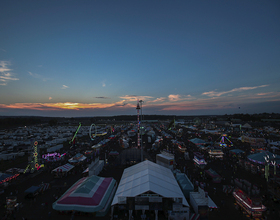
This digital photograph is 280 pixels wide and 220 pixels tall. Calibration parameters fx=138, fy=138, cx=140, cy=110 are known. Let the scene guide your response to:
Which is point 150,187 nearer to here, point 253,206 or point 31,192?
point 253,206

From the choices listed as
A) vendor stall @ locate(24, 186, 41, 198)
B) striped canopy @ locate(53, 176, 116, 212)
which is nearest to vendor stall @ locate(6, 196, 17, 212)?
vendor stall @ locate(24, 186, 41, 198)

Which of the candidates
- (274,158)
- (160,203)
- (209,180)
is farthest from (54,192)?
(274,158)

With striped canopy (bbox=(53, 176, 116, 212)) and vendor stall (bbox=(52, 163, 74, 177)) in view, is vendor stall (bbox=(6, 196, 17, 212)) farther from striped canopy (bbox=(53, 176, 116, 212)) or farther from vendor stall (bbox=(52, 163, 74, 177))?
vendor stall (bbox=(52, 163, 74, 177))

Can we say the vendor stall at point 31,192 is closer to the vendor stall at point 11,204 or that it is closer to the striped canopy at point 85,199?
the vendor stall at point 11,204

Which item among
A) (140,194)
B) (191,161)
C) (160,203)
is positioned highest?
(140,194)

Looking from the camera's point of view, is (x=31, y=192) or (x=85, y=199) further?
(x=31, y=192)

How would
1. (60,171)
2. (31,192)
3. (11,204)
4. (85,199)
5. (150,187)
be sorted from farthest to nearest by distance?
(60,171) < (31,192) < (11,204) < (85,199) < (150,187)

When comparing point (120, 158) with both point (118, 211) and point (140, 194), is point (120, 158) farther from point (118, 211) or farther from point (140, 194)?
point (140, 194)

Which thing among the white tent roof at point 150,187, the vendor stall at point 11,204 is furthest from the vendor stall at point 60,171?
the white tent roof at point 150,187

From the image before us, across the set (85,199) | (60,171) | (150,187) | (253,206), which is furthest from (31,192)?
(253,206)

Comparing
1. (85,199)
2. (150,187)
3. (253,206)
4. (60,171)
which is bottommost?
(60,171)

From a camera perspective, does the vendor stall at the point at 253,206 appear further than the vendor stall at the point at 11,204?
No
